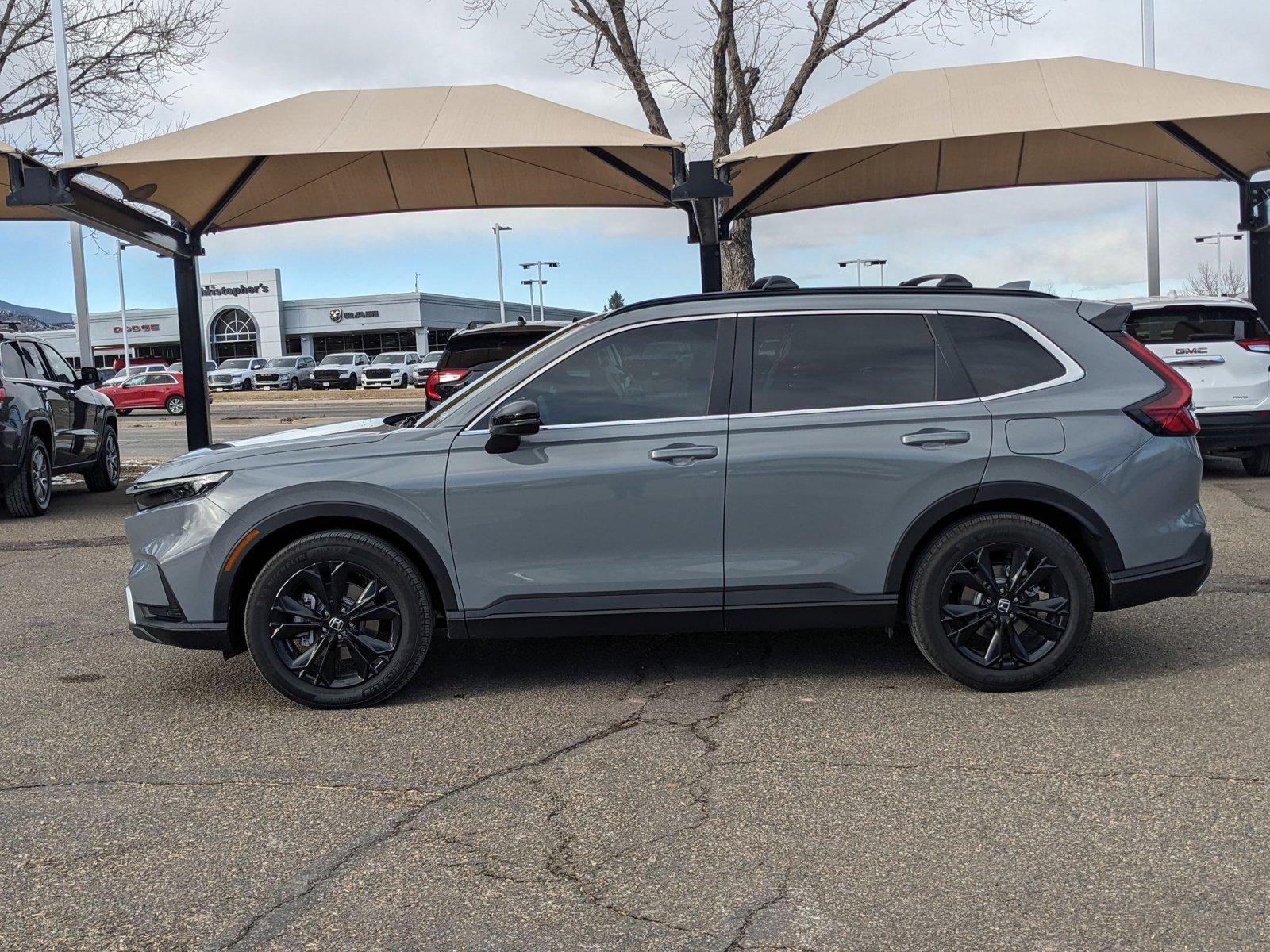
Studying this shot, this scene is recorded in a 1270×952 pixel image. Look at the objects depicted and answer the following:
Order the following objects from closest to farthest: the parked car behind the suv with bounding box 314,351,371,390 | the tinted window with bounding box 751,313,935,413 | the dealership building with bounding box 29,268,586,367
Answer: the tinted window with bounding box 751,313,935,413 → the parked car behind the suv with bounding box 314,351,371,390 → the dealership building with bounding box 29,268,586,367

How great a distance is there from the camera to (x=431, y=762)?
439cm

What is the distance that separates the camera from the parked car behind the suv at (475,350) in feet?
42.3

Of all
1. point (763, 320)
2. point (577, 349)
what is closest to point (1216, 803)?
point (763, 320)

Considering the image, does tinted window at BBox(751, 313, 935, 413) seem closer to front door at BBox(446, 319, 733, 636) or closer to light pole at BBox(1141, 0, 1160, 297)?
front door at BBox(446, 319, 733, 636)

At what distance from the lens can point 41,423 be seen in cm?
1186

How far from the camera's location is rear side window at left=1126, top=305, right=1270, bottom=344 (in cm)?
1131

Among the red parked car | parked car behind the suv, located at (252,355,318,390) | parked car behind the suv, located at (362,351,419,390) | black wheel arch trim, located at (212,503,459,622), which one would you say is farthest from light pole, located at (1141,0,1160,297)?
parked car behind the suv, located at (252,355,318,390)

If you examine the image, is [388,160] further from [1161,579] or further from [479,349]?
[1161,579]

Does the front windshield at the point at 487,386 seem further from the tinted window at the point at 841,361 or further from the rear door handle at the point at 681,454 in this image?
the tinted window at the point at 841,361

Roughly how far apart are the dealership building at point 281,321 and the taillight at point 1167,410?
7737 cm

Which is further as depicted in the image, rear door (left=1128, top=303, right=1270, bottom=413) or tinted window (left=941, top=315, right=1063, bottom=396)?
rear door (left=1128, top=303, right=1270, bottom=413)

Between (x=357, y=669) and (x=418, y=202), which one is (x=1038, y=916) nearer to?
(x=357, y=669)

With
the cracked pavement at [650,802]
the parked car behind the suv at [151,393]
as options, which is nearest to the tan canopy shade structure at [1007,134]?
the cracked pavement at [650,802]

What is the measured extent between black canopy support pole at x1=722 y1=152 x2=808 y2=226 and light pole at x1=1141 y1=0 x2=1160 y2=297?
9.82m
